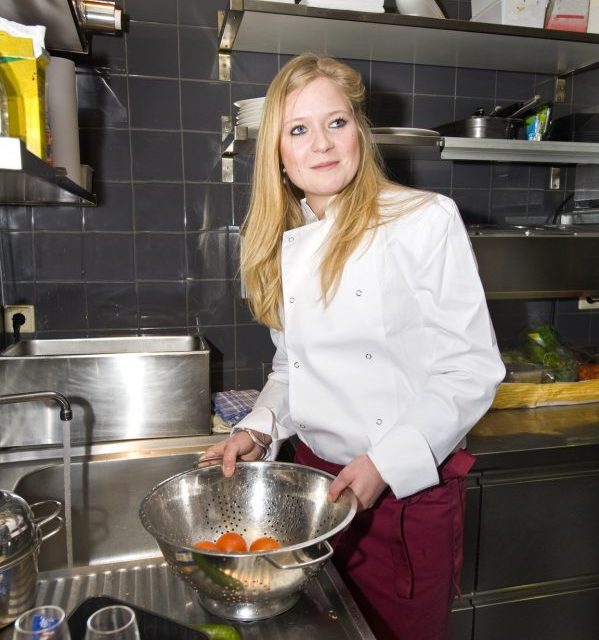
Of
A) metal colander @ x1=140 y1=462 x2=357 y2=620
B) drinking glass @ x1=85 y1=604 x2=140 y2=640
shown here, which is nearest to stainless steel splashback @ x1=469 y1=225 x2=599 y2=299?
metal colander @ x1=140 y1=462 x2=357 y2=620

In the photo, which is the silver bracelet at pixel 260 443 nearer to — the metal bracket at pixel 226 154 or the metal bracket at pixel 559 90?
the metal bracket at pixel 226 154

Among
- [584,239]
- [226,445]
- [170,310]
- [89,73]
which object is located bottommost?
[226,445]

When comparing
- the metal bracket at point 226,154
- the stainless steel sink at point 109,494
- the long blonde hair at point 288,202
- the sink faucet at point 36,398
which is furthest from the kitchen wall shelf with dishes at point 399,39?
the stainless steel sink at point 109,494

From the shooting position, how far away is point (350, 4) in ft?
5.17

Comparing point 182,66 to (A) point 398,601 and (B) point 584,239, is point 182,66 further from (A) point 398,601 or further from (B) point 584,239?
(A) point 398,601

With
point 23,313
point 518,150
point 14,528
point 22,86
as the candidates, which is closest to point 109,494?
point 23,313

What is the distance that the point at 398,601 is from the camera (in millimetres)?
1102

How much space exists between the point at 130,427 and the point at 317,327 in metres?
0.66

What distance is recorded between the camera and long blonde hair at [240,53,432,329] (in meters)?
1.09

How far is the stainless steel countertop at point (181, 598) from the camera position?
2.35ft

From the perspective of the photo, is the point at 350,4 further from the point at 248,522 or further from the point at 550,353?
the point at 248,522

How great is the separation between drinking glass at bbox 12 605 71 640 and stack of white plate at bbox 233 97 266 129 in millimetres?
1237

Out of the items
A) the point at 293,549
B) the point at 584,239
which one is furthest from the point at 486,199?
the point at 293,549

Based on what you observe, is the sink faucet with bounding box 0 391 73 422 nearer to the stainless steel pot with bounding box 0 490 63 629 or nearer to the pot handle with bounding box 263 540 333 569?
the stainless steel pot with bounding box 0 490 63 629
